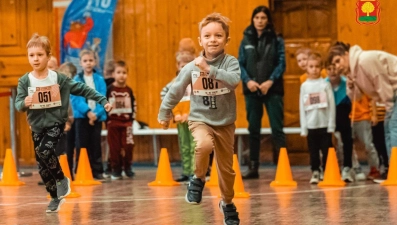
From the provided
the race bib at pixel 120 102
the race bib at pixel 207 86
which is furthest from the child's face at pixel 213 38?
the race bib at pixel 120 102

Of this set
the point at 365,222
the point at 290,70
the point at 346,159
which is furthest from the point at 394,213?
the point at 290,70

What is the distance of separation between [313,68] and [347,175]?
139 centimetres

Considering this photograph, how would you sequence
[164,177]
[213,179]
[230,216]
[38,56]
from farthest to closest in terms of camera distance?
[164,177], [213,179], [38,56], [230,216]

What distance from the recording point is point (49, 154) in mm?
7738

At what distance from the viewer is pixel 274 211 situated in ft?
24.7

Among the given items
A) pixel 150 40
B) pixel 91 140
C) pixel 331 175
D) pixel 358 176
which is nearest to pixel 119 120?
pixel 91 140

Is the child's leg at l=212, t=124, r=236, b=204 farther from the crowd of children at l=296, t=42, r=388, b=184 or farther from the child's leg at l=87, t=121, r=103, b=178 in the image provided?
the child's leg at l=87, t=121, r=103, b=178

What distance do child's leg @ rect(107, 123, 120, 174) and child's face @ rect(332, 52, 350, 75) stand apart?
327cm

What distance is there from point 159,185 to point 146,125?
3.46 metres

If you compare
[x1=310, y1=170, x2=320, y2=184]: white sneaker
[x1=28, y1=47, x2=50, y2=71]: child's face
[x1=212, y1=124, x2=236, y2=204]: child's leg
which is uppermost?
[x1=28, y1=47, x2=50, y2=71]: child's face

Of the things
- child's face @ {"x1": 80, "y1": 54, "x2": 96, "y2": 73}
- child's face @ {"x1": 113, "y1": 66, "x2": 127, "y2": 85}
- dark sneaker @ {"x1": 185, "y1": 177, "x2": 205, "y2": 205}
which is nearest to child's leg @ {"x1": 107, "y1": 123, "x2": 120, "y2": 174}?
child's face @ {"x1": 113, "y1": 66, "x2": 127, "y2": 85}

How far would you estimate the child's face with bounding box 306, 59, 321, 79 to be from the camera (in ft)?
34.1

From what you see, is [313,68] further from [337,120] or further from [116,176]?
[116,176]

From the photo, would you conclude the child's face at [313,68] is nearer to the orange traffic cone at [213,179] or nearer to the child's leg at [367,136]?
the child's leg at [367,136]
